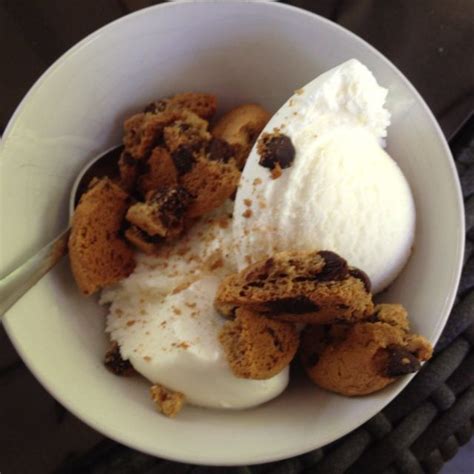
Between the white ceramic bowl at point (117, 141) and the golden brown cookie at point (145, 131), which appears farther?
the golden brown cookie at point (145, 131)

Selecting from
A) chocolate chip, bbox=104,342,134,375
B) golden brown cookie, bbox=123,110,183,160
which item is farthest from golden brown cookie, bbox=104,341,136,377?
golden brown cookie, bbox=123,110,183,160

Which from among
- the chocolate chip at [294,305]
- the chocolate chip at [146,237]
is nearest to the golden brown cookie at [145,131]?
the chocolate chip at [146,237]

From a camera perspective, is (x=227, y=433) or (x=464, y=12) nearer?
(x=227, y=433)

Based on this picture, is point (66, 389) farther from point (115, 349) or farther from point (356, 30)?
point (356, 30)

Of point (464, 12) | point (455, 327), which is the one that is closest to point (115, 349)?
point (455, 327)

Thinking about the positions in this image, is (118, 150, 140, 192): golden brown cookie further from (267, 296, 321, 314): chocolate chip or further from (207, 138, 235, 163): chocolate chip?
(267, 296, 321, 314): chocolate chip

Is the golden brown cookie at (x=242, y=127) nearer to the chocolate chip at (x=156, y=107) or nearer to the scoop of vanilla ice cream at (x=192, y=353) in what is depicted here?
the chocolate chip at (x=156, y=107)

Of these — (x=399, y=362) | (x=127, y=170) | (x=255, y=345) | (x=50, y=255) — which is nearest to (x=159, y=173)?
(x=127, y=170)
